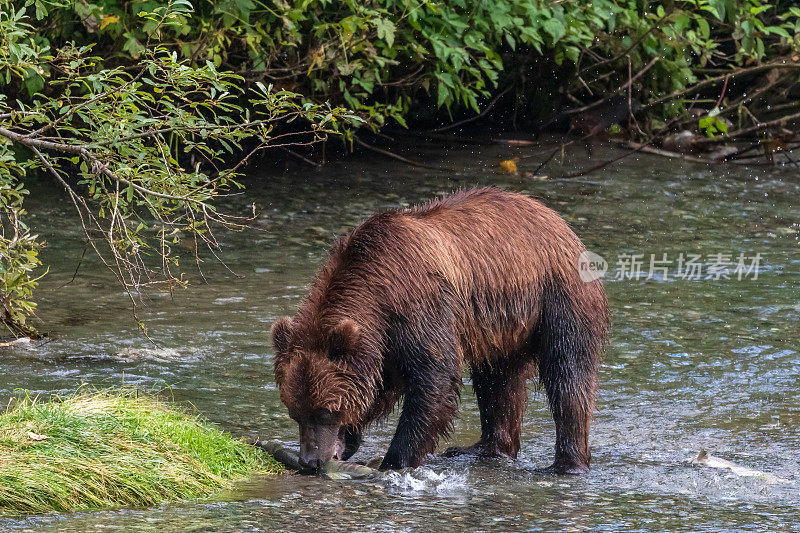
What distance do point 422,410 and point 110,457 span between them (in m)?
1.46

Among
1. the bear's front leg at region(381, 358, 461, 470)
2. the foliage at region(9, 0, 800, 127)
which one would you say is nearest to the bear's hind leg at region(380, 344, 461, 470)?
the bear's front leg at region(381, 358, 461, 470)

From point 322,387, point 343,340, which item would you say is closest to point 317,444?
point 322,387

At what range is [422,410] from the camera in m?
5.52

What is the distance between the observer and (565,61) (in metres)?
14.7

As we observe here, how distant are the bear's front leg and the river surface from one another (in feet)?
0.37

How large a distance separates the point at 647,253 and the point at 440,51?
276 centimetres

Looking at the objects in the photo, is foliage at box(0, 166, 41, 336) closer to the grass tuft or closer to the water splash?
the grass tuft

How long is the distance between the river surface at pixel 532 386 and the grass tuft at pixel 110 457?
0.47ft

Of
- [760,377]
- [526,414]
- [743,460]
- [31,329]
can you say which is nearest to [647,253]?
[760,377]

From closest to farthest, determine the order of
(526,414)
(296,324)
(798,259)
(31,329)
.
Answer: (296,324), (526,414), (31,329), (798,259)

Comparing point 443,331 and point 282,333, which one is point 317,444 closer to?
point 282,333

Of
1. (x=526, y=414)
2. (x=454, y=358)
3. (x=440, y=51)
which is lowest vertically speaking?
(x=526, y=414)

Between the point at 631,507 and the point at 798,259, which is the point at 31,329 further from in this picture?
the point at 798,259

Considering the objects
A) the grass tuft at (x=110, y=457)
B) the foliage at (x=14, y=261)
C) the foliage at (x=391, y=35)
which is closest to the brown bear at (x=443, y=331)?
the grass tuft at (x=110, y=457)
